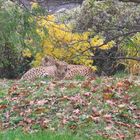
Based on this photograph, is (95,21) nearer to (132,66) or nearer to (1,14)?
(132,66)

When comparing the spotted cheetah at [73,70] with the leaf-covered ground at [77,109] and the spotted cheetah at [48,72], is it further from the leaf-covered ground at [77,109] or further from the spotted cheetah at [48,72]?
the leaf-covered ground at [77,109]

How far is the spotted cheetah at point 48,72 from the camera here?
14474 mm

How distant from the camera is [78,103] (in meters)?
9.69

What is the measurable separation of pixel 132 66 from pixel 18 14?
964 cm

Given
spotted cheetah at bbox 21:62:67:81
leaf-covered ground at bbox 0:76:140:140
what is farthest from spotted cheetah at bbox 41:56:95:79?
leaf-covered ground at bbox 0:76:140:140

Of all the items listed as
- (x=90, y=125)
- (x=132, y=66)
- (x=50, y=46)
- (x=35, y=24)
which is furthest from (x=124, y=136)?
(x=132, y=66)

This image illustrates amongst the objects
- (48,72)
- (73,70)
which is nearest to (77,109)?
(48,72)

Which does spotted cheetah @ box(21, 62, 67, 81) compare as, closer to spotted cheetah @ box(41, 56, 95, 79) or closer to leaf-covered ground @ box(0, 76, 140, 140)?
spotted cheetah @ box(41, 56, 95, 79)

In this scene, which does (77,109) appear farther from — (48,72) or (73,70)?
(73,70)

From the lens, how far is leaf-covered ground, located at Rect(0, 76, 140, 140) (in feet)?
28.4

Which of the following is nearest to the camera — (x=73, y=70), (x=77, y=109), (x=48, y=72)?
(x=77, y=109)

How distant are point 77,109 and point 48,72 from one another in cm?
516

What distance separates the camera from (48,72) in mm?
14547

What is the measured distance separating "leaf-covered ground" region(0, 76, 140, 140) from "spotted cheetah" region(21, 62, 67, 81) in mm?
2803
